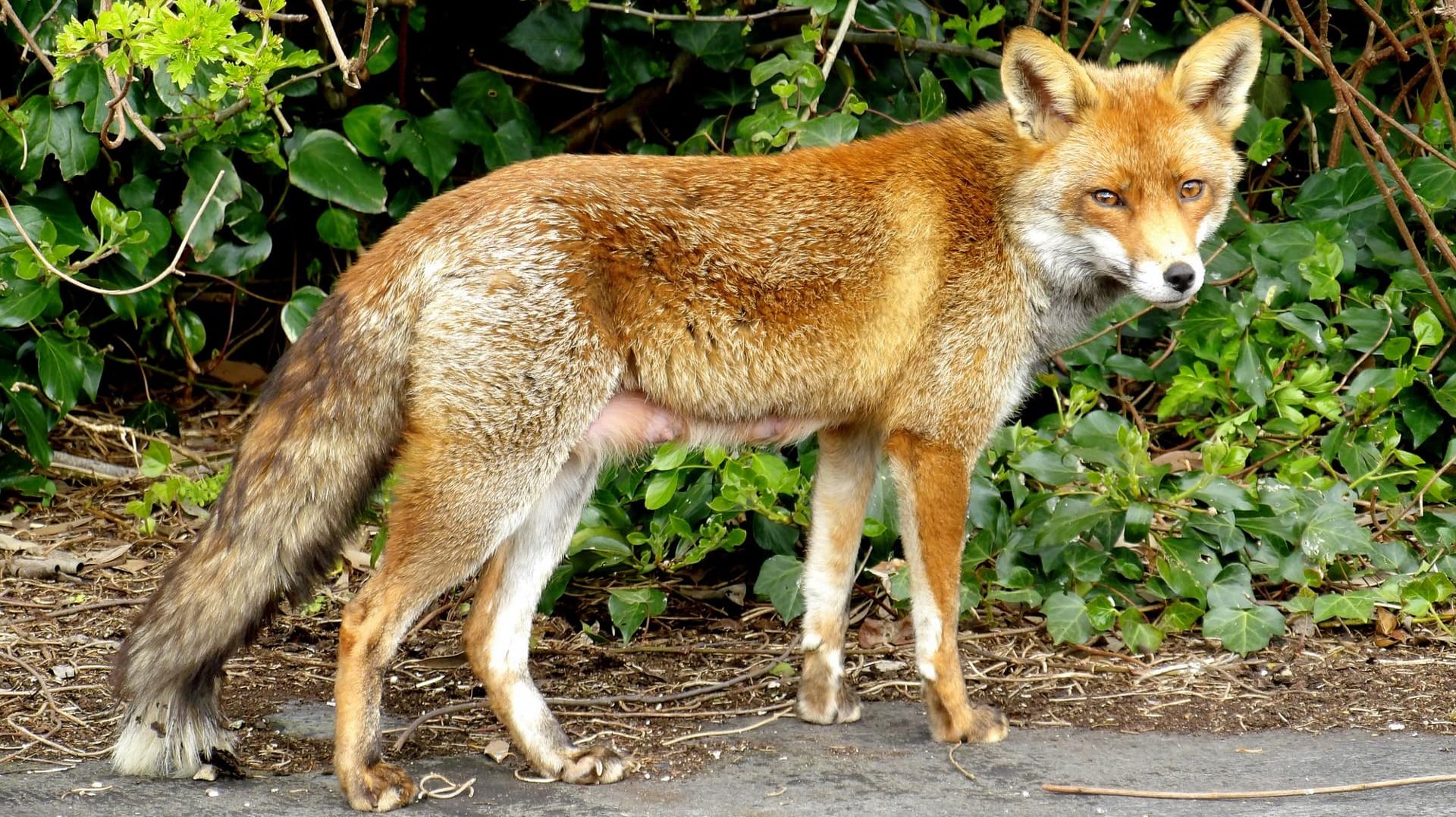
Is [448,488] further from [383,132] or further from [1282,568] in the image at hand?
[1282,568]

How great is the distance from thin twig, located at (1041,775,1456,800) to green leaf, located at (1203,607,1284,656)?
1121mm

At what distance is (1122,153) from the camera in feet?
14.4

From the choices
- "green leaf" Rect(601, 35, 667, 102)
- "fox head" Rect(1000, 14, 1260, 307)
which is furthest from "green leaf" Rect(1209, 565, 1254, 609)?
"green leaf" Rect(601, 35, 667, 102)

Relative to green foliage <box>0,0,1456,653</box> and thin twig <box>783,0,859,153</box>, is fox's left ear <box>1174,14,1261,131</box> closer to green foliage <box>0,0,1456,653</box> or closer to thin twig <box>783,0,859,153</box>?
green foliage <box>0,0,1456,653</box>

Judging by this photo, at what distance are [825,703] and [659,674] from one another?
0.71 meters

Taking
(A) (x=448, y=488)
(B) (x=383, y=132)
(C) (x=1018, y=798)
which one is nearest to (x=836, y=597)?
(C) (x=1018, y=798)

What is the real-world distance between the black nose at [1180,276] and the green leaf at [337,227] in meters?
3.80

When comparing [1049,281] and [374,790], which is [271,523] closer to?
[374,790]

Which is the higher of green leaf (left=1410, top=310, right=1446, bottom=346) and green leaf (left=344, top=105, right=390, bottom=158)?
green leaf (left=344, top=105, right=390, bottom=158)

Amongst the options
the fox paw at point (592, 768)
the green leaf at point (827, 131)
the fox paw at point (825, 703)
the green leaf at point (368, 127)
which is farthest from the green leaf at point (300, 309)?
the fox paw at point (825, 703)

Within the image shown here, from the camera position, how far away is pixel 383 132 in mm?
6266

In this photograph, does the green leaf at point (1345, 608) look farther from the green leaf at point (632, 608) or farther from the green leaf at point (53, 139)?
the green leaf at point (53, 139)

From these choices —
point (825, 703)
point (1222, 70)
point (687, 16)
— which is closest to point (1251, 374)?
point (1222, 70)

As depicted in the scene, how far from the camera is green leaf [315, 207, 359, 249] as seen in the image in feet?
21.0
